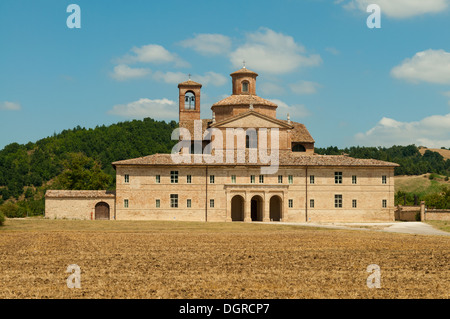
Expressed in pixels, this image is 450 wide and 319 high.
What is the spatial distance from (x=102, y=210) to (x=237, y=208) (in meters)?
14.7

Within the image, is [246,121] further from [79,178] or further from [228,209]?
[79,178]

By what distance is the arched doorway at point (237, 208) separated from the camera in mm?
64169

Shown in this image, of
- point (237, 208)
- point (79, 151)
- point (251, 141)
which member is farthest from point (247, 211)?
point (79, 151)

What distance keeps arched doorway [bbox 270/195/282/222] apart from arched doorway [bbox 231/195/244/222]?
11.0 feet

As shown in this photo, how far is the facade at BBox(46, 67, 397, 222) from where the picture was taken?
60.1 metres

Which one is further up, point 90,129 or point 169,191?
point 90,129

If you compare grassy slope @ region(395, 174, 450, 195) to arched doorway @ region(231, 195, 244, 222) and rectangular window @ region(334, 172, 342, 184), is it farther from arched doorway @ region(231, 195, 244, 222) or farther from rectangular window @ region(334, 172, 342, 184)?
arched doorway @ region(231, 195, 244, 222)

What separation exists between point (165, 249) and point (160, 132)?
429ft

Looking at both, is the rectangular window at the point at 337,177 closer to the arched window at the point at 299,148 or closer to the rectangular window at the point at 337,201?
the rectangular window at the point at 337,201

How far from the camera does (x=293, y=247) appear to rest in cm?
2862

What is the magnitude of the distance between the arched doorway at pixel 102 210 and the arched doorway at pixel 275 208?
17.7 m

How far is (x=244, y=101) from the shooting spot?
69.4 metres
